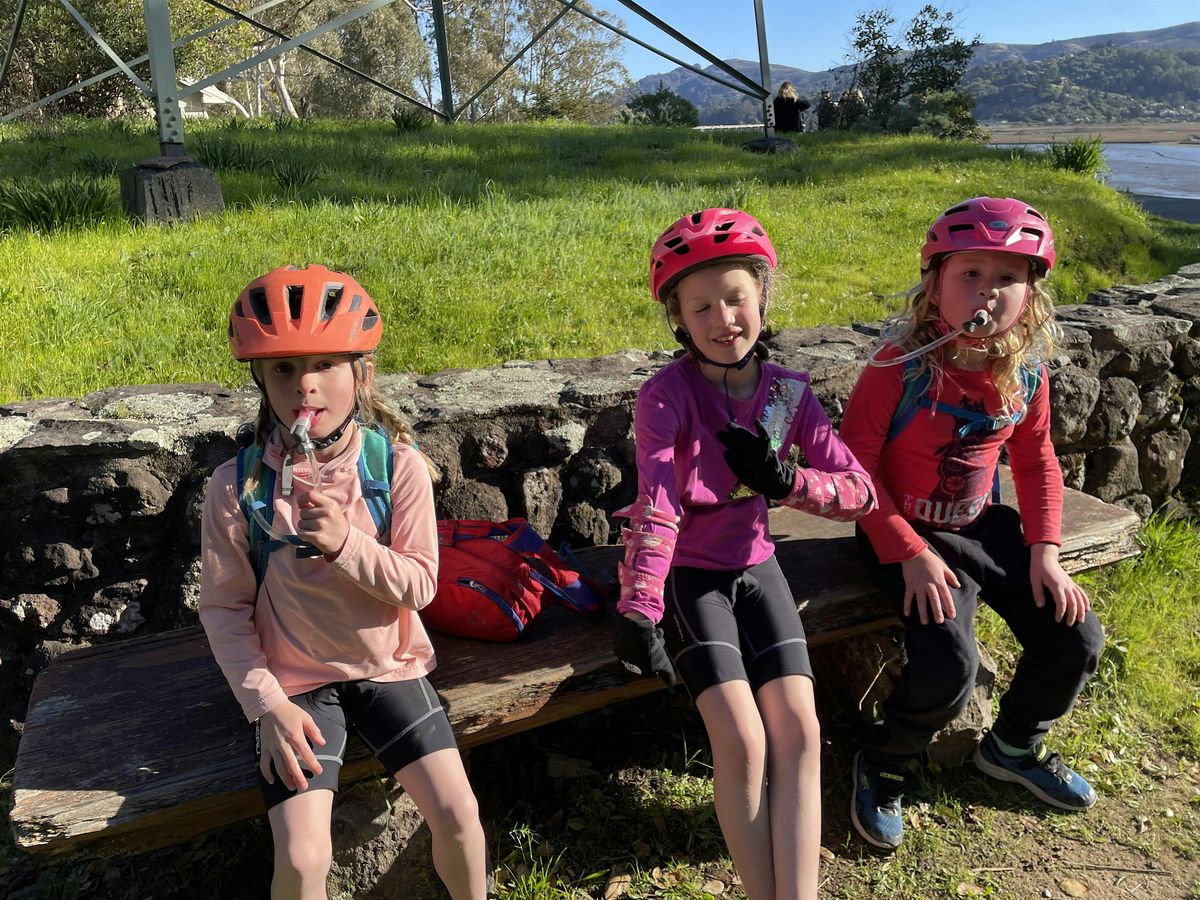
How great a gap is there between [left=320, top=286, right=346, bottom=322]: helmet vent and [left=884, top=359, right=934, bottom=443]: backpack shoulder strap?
64.9 inches

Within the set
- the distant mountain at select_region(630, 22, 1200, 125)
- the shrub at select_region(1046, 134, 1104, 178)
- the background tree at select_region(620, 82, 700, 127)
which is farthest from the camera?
the distant mountain at select_region(630, 22, 1200, 125)

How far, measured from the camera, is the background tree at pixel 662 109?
18.4 meters

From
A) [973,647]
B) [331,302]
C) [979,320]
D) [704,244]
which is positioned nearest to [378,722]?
[331,302]

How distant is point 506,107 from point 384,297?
110 feet

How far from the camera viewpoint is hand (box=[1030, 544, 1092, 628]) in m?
2.81

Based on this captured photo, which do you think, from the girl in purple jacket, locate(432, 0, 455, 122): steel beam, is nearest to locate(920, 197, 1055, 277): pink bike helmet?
the girl in purple jacket

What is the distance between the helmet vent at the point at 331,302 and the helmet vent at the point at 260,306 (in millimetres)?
119

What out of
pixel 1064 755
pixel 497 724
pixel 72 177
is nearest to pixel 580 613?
pixel 497 724

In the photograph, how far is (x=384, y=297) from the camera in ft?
13.7

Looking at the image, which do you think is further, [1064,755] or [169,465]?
[1064,755]

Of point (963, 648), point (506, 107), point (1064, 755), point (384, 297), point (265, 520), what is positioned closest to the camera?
point (265, 520)

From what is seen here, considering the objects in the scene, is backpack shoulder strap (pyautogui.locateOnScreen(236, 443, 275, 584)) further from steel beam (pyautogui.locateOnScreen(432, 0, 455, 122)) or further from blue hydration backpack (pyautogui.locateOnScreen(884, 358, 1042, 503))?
steel beam (pyautogui.locateOnScreen(432, 0, 455, 122))

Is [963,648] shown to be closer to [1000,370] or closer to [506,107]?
[1000,370]

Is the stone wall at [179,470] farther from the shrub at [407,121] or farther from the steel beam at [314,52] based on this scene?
the shrub at [407,121]
